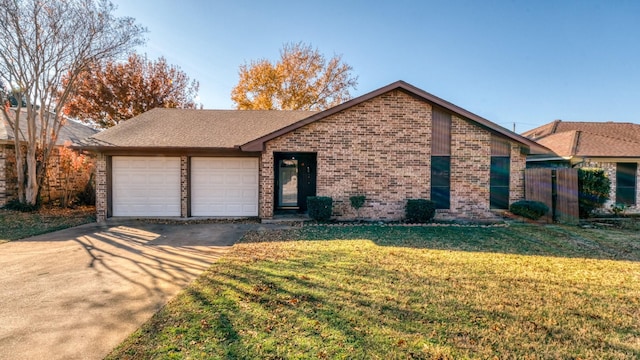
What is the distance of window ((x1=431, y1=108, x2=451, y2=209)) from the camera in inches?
425

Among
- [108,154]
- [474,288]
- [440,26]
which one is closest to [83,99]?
[108,154]

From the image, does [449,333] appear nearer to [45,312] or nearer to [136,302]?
[136,302]

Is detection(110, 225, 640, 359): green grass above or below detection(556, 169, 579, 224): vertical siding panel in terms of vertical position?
below

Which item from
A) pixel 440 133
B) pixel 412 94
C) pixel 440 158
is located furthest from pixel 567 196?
pixel 412 94

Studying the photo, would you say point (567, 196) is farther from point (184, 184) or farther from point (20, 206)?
point (20, 206)

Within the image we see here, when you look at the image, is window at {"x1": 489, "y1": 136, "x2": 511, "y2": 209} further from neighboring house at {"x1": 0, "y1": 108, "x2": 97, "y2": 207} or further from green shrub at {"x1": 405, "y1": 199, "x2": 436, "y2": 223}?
neighboring house at {"x1": 0, "y1": 108, "x2": 97, "y2": 207}

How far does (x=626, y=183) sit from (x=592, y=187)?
3.32 m

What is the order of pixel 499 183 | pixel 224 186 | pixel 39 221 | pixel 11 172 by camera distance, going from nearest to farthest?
pixel 39 221 < pixel 499 183 < pixel 224 186 < pixel 11 172

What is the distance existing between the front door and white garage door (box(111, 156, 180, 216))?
3976 millimetres

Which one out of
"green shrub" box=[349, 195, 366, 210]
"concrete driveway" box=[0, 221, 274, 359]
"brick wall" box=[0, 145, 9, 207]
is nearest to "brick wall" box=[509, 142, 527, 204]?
"green shrub" box=[349, 195, 366, 210]

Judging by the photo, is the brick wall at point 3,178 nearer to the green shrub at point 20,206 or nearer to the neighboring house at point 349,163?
the green shrub at point 20,206

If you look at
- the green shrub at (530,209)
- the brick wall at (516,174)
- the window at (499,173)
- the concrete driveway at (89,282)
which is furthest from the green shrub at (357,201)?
the brick wall at (516,174)

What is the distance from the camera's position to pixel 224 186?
451 inches

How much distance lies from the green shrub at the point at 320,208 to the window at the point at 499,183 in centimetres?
611
